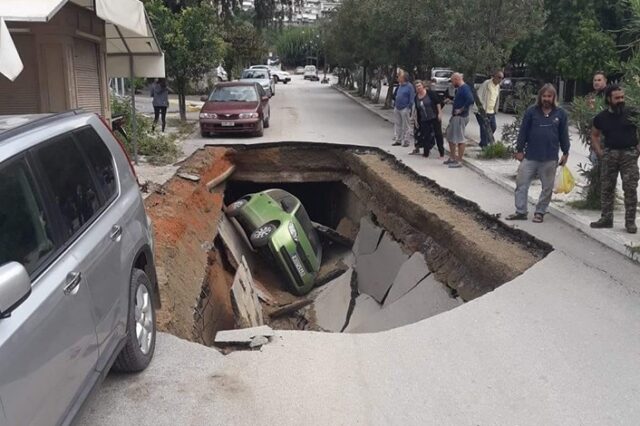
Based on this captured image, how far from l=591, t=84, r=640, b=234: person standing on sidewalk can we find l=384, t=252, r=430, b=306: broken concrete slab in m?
2.67

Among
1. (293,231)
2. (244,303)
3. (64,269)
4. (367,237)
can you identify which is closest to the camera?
(64,269)

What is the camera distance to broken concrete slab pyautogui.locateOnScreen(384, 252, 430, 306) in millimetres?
9175

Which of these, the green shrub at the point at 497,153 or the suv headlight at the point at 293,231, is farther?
the green shrub at the point at 497,153

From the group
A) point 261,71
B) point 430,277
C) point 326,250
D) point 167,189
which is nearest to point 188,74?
point 326,250

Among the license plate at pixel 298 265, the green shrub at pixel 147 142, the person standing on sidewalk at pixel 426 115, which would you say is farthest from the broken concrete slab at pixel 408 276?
the green shrub at pixel 147 142

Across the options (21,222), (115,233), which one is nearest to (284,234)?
(115,233)

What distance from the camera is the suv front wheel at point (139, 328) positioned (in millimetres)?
4277

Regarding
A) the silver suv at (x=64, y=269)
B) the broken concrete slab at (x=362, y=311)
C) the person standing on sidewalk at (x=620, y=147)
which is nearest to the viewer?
the silver suv at (x=64, y=269)

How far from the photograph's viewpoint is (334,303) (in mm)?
11383

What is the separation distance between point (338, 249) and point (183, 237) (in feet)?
19.4

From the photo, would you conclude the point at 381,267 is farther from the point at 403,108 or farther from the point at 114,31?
the point at 114,31

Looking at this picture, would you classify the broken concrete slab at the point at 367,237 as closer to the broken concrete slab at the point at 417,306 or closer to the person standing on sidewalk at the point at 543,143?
the broken concrete slab at the point at 417,306

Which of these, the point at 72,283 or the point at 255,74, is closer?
the point at 72,283

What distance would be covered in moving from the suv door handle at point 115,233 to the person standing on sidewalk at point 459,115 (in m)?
9.93
